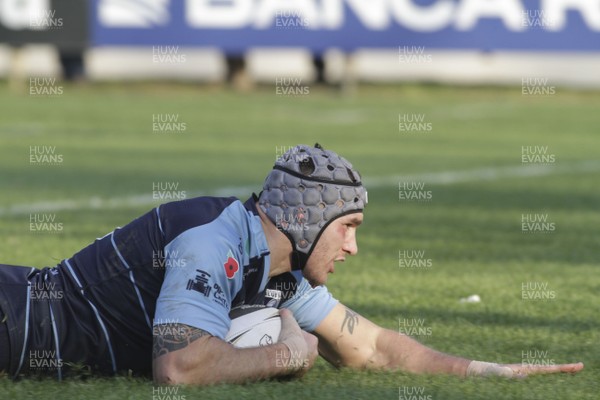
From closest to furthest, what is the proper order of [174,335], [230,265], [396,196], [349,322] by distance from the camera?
[174,335]
[230,265]
[349,322]
[396,196]

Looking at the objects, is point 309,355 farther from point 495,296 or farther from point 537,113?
point 537,113

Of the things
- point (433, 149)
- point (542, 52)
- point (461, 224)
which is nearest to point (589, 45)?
point (542, 52)

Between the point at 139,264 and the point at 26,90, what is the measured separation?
22.9 metres

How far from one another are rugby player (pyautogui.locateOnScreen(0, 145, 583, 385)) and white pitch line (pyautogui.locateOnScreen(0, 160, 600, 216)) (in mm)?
6102

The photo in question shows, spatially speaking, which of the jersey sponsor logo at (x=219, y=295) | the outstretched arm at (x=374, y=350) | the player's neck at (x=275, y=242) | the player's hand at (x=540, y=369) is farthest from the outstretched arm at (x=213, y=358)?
the player's hand at (x=540, y=369)

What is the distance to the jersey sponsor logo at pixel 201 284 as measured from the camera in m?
4.41

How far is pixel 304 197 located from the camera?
182 inches

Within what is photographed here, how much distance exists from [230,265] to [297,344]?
0.51 meters

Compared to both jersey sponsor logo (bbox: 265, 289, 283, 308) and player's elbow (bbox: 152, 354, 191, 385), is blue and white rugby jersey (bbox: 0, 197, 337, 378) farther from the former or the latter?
player's elbow (bbox: 152, 354, 191, 385)

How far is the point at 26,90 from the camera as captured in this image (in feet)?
88.1

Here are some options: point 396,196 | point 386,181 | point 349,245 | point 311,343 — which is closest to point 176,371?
point 311,343

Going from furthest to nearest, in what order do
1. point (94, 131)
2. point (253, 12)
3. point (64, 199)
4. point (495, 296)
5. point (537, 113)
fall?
point (253, 12), point (537, 113), point (94, 131), point (64, 199), point (495, 296)

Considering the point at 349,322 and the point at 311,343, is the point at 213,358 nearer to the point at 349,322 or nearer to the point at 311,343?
the point at 311,343

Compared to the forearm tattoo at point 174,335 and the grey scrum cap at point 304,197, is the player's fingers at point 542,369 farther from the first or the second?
the forearm tattoo at point 174,335
